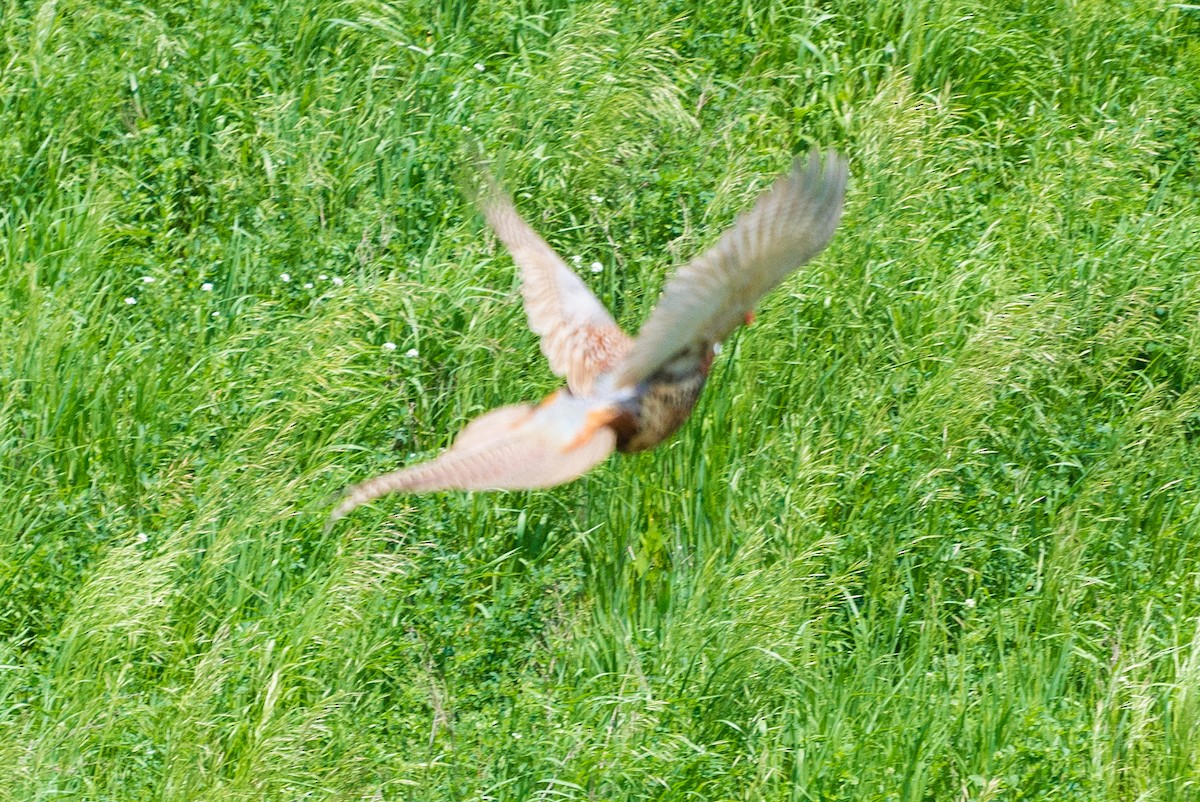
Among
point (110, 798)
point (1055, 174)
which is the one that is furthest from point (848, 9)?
point (110, 798)

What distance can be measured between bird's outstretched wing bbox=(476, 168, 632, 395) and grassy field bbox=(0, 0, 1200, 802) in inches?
30.0

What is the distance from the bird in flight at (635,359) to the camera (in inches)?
147

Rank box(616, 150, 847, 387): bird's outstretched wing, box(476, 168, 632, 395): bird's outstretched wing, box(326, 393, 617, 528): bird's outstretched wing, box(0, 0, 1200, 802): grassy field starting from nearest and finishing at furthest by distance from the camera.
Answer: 1. box(616, 150, 847, 387): bird's outstretched wing
2. box(326, 393, 617, 528): bird's outstretched wing
3. box(476, 168, 632, 395): bird's outstretched wing
4. box(0, 0, 1200, 802): grassy field

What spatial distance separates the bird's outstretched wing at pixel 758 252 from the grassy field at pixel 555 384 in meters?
1.50

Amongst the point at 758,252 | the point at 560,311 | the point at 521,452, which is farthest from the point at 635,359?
the point at 560,311

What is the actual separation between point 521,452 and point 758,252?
2.33 ft

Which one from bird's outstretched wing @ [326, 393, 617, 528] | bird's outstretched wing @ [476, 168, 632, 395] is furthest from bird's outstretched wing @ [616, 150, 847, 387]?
bird's outstretched wing @ [476, 168, 632, 395]

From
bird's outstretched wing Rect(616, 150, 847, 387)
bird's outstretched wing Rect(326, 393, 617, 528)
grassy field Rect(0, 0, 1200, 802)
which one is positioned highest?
bird's outstretched wing Rect(616, 150, 847, 387)

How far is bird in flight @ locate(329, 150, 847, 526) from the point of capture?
3.74m

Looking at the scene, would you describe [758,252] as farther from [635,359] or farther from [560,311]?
[560,311]

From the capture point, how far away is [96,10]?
6.70 meters

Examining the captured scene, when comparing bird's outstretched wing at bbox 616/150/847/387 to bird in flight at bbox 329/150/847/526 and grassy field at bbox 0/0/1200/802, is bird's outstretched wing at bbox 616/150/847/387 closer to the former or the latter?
bird in flight at bbox 329/150/847/526

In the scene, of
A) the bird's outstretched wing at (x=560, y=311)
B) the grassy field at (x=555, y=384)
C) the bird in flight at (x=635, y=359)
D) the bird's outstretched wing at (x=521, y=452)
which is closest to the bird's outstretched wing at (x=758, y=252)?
the bird in flight at (x=635, y=359)

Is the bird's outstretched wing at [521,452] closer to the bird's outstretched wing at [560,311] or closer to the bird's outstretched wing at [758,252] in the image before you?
the bird's outstretched wing at [560,311]
